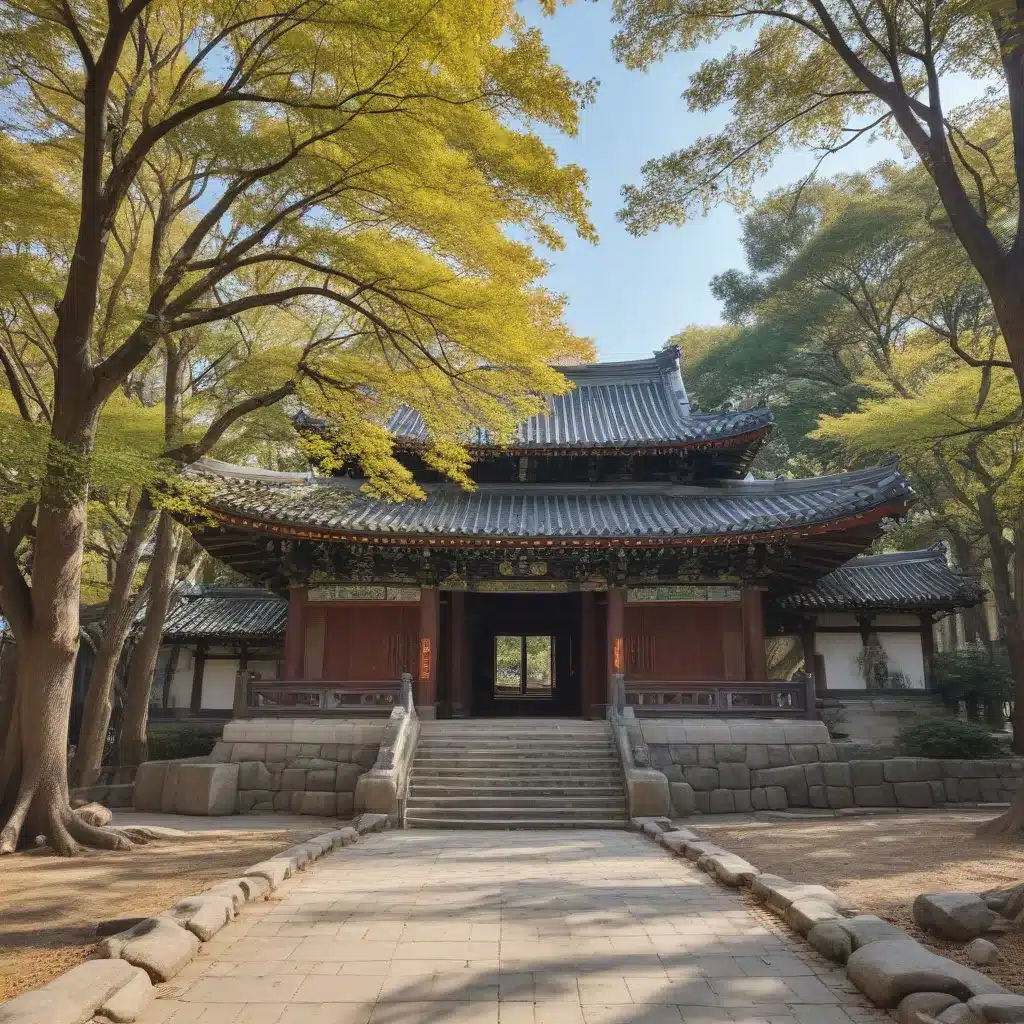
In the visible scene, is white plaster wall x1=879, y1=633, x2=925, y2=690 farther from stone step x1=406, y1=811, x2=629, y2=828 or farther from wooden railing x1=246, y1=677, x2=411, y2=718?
wooden railing x1=246, y1=677, x2=411, y2=718

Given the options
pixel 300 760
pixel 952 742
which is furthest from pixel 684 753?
pixel 300 760

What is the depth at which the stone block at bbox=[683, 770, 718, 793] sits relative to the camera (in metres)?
13.9

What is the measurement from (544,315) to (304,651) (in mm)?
9769

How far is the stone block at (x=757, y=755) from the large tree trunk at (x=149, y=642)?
11771mm

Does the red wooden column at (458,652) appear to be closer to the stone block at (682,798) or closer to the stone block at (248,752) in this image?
the stone block at (248,752)

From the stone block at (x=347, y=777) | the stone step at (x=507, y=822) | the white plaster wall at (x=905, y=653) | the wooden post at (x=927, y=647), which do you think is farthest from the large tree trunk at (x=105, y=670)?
the wooden post at (x=927, y=647)

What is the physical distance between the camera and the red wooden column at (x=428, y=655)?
15828 mm

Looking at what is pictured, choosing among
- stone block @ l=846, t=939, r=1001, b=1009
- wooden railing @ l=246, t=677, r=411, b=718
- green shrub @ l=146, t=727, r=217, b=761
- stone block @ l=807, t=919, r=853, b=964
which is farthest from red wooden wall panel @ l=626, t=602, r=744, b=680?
stone block @ l=846, t=939, r=1001, b=1009

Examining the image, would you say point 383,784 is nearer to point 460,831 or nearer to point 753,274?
point 460,831

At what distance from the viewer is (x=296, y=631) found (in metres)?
16.8

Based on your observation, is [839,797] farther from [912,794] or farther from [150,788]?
[150,788]

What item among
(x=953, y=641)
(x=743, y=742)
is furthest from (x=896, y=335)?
(x=743, y=742)

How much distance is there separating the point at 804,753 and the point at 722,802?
1905mm

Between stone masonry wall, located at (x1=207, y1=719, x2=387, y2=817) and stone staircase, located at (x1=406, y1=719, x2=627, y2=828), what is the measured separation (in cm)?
119
